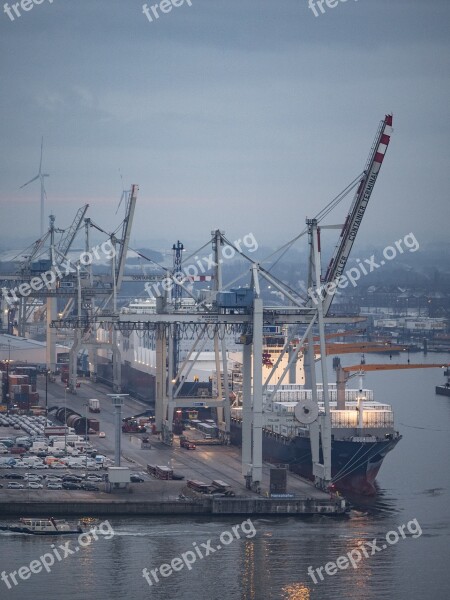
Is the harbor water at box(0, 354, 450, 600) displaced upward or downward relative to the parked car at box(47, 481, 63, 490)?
downward

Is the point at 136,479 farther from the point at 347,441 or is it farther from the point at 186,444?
the point at 186,444

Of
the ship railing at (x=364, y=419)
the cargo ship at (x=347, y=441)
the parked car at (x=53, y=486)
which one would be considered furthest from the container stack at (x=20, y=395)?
the parked car at (x=53, y=486)

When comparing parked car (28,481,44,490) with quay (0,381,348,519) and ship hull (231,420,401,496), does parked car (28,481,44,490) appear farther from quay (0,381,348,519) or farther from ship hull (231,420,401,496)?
ship hull (231,420,401,496)

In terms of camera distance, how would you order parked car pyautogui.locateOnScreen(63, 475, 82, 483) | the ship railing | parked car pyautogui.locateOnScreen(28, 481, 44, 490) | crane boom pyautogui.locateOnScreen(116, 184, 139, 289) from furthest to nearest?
crane boom pyautogui.locateOnScreen(116, 184, 139, 289)
the ship railing
parked car pyautogui.locateOnScreen(63, 475, 82, 483)
parked car pyautogui.locateOnScreen(28, 481, 44, 490)

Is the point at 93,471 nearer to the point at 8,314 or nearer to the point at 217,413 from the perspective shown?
the point at 217,413

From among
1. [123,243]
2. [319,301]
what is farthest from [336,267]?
[123,243]

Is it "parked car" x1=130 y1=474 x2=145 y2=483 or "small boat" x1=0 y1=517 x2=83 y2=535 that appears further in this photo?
"parked car" x1=130 y1=474 x2=145 y2=483

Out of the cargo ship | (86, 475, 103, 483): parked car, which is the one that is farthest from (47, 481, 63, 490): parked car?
the cargo ship
